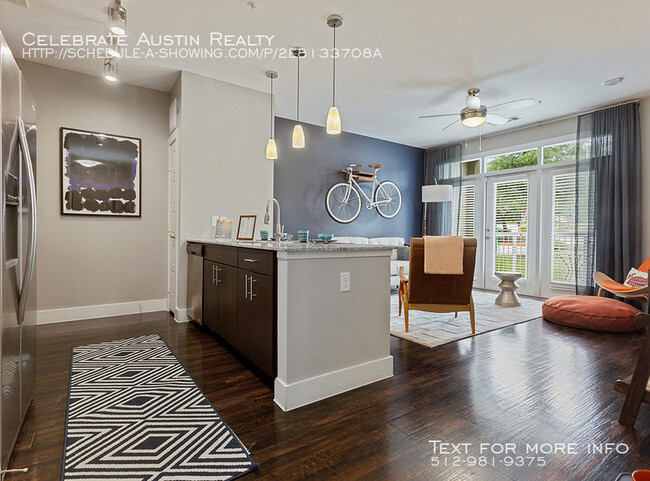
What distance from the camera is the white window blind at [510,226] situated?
5980mm

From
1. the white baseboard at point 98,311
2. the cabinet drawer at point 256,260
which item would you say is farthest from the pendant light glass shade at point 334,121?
the white baseboard at point 98,311

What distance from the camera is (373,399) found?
2.09 metres

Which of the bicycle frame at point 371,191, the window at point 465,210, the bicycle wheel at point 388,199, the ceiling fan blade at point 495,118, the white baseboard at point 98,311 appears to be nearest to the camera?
the white baseboard at point 98,311

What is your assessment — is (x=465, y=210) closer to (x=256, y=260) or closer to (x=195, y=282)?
(x=195, y=282)

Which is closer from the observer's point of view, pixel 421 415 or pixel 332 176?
pixel 421 415

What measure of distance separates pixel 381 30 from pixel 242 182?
7.29ft

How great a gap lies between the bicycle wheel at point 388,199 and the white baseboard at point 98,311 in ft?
13.5

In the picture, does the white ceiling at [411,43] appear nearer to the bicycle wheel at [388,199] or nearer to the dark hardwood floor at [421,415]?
the bicycle wheel at [388,199]

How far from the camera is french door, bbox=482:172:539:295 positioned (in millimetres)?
5840

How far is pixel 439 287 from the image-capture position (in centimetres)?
353

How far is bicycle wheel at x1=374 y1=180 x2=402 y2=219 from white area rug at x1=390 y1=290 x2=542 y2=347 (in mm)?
2151

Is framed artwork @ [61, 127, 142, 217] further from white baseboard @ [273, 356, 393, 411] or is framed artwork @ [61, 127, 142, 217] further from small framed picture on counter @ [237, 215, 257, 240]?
white baseboard @ [273, 356, 393, 411]

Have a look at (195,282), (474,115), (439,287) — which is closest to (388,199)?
(474,115)

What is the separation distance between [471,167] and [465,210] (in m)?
0.84
